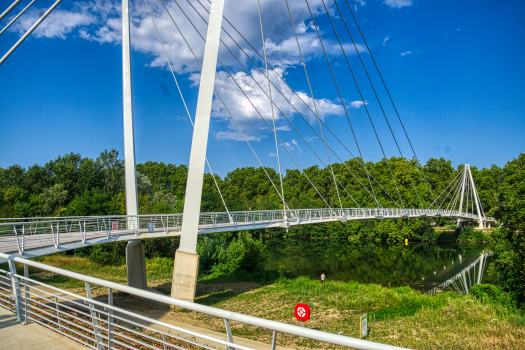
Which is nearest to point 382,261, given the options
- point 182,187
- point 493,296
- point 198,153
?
point 493,296

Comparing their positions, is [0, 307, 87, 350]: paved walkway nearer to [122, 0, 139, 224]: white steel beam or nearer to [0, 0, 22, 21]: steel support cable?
[0, 0, 22, 21]: steel support cable

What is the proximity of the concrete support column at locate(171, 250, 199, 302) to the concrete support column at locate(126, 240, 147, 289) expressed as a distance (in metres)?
4.07

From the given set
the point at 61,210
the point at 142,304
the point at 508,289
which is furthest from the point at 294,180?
the point at 142,304

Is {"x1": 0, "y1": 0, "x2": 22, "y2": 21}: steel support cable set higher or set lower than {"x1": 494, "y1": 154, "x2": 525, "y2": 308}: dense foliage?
higher

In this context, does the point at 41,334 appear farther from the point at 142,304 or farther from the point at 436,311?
the point at 436,311

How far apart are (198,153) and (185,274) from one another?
4.77 m

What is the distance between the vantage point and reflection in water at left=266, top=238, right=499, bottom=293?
27169 millimetres

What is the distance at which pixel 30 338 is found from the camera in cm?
366

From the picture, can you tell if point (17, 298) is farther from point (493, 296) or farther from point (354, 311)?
point (493, 296)

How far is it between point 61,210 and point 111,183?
1303 cm

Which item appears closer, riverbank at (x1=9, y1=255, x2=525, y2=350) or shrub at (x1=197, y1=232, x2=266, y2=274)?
riverbank at (x1=9, y1=255, x2=525, y2=350)

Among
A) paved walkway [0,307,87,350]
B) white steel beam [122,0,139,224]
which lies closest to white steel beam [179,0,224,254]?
white steel beam [122,0,139,224]

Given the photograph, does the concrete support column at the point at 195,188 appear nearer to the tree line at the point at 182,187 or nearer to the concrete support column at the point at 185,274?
the concrete support column at the point at 185,274

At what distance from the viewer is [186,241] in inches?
504
